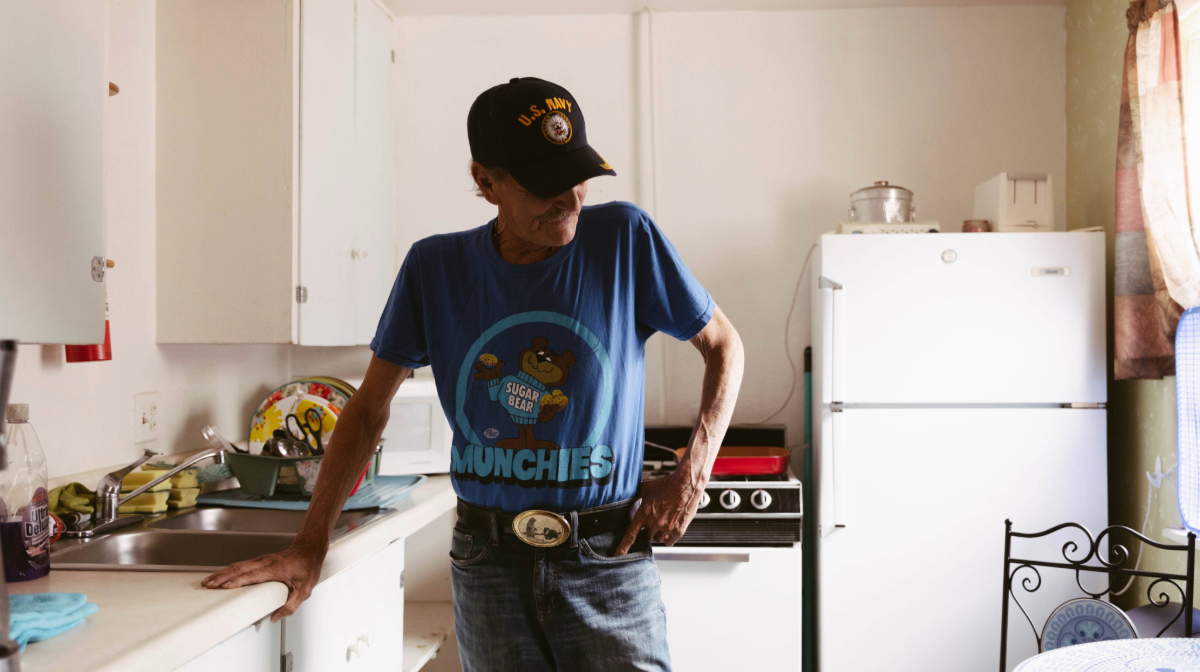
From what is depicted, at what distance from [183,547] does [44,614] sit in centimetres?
67

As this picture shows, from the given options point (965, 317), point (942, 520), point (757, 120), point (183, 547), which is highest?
point (757, 120)

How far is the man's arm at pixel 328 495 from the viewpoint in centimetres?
123

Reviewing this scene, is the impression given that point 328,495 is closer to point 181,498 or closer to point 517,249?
point 517,249

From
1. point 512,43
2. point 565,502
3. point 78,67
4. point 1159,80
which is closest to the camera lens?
point 565,502

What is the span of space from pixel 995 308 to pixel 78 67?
7.55 ft

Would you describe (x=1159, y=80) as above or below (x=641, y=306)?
above

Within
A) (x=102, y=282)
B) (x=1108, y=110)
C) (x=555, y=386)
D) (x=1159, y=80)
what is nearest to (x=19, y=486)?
(x=102, y=282)

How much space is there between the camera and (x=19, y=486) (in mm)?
1344

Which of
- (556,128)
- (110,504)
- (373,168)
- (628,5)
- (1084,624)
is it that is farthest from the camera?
(628,5)

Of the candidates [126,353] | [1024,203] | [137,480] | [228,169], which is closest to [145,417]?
[126,353]

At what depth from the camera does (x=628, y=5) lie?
3.03m

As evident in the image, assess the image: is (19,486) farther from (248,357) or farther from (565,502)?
(248,357)

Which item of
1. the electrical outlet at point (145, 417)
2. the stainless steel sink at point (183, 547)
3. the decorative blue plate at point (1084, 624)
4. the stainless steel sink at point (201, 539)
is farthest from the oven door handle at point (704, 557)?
the electrical outlet at point (145, 417)

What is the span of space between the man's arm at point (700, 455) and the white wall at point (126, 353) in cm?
130
